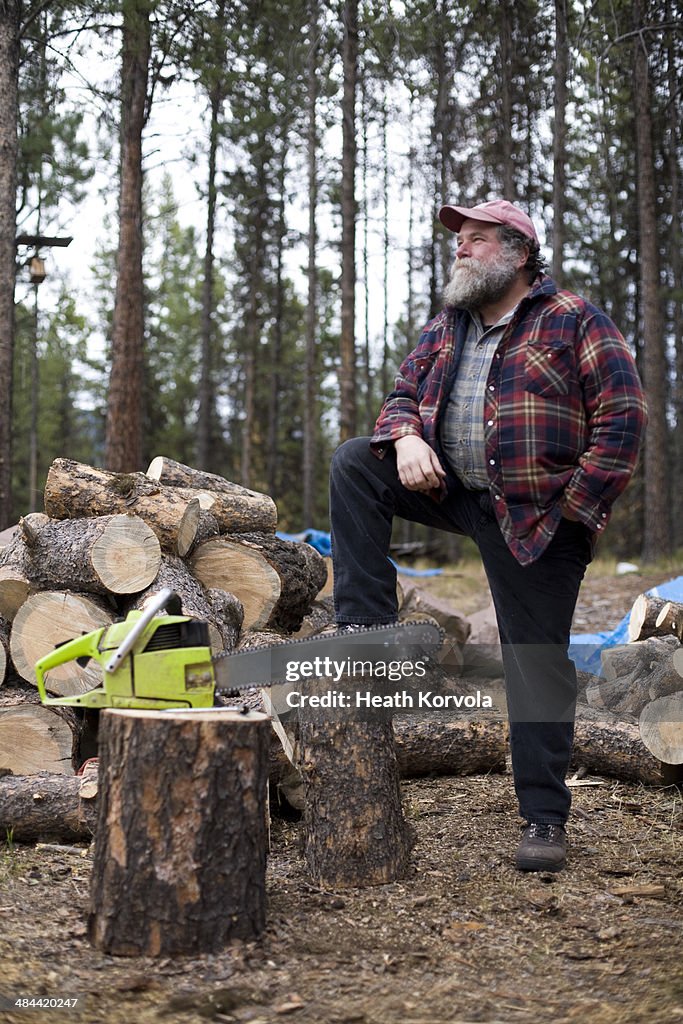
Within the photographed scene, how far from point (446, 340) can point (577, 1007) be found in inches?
87.3

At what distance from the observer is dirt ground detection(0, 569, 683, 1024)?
2242 millimetres

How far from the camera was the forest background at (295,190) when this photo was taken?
28.4 ft

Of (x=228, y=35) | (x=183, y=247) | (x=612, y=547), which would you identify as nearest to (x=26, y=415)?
(x=183, y=247)

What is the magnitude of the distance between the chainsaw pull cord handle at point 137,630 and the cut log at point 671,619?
3340 mm

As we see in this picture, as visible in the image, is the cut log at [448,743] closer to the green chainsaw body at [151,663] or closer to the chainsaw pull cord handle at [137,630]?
the green chainsaw body at [151,663]

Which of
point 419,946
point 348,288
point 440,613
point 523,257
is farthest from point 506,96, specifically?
point 419,946

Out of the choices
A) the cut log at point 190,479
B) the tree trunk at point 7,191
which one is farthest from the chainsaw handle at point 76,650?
the tree trunk at point 7,191

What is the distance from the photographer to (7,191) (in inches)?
295

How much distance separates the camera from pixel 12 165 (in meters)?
7.49

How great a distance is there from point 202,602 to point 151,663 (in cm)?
205

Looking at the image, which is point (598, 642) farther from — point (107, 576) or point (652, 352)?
point (652, 352)

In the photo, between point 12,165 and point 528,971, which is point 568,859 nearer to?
point 528,971

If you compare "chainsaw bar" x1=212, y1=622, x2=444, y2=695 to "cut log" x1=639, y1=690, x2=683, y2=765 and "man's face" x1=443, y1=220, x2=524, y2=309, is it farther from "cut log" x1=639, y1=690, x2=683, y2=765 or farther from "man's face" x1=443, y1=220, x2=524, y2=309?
"cut log" x1=639, y1=690, x2=683, y2=765

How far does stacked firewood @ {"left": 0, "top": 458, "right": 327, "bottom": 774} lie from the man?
1.55 meters
